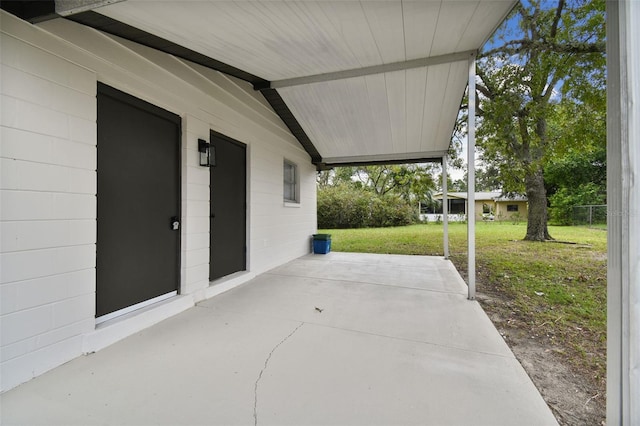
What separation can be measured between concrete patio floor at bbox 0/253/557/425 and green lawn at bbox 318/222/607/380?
63 cm

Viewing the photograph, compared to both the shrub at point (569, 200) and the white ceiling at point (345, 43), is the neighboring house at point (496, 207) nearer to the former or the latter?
the shrub at point (569, 200)

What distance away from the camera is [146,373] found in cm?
198

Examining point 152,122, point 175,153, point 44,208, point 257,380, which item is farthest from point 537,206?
point 44,208

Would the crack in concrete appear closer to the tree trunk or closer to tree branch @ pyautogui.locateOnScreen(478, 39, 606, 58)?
tree branch @ pyautogui.locateOnScreen(478, 39, 606, 58)

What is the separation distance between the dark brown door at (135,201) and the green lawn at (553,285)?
408cm

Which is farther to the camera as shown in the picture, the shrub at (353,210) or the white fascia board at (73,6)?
the shrub at (353,210)

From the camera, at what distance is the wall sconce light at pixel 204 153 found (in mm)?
3516

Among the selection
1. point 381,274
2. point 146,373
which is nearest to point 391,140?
point 381,274

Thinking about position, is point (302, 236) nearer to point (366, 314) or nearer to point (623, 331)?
point (366, 314)

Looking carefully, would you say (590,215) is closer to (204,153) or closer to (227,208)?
(227,208)

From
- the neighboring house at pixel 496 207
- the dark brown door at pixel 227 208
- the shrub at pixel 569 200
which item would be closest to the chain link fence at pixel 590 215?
the shrub at pixel 569 200

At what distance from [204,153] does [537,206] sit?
11.3 meters

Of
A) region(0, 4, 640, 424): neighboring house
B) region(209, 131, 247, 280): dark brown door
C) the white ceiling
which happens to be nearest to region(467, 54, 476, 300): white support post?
region(0, 4, 640, 424): neighboring house

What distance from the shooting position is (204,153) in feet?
11.6
